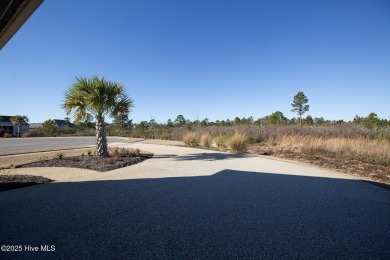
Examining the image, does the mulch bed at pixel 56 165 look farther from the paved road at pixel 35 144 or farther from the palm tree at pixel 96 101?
the paved road at pixel 35 144

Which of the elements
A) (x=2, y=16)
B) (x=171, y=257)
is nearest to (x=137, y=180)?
(x=171, y=257)

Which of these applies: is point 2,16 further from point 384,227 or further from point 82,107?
point 384,227

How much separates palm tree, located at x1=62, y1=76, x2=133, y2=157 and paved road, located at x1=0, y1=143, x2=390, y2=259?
3031 mm

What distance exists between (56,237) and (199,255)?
1.84 m

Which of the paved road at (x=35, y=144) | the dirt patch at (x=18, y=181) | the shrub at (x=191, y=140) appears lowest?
the dirt patch at (x=18, y=181)

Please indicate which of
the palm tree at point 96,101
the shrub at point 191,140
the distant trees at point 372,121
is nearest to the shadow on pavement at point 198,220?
the palm tree at point 96,101

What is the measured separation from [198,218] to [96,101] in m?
6.70

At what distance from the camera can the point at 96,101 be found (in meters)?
7.68

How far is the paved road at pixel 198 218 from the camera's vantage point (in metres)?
2.23

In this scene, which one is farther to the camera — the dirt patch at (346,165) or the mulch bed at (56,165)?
the dirt patch at (346,165)

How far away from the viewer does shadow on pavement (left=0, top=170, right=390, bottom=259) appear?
2.22 meters

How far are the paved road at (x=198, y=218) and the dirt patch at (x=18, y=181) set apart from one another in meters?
0.36

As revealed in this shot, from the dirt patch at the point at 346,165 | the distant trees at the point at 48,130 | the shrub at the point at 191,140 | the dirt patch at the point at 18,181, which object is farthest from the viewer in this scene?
the distant trees at the point at 48,130

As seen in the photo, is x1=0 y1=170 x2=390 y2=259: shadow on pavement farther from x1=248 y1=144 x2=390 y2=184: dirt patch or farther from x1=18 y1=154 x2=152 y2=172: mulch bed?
x1=18 y1=154 x2=152 y2=172: mulch bed
